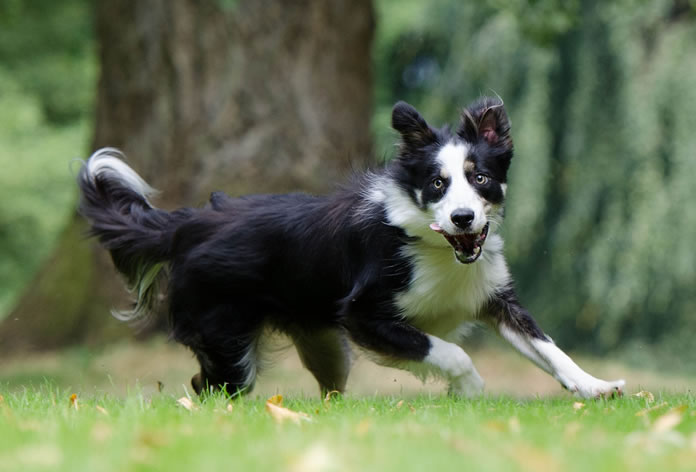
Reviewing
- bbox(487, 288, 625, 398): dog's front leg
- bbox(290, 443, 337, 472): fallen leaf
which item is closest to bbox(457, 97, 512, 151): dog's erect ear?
bbox(487, 288, 625, 398): dog's front leg

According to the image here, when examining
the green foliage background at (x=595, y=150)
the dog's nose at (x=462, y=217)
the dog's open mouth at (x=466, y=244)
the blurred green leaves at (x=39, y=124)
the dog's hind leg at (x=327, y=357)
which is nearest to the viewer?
the dog's nose at (x=462, y=217)

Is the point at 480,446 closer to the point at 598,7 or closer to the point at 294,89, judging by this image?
the point at 294,89

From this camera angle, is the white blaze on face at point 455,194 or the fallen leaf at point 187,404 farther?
the white blaze on face at point 455,194

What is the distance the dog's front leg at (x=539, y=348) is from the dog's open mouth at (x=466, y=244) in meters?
0.54

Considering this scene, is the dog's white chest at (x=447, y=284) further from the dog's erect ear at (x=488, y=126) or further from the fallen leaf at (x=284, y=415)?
the fallen leaf at (x=284, y=415)

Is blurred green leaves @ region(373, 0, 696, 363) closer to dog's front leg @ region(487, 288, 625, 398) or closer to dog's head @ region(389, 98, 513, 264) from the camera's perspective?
dog's head @ region(389, 98, 513, 264)

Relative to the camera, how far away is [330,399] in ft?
18.7

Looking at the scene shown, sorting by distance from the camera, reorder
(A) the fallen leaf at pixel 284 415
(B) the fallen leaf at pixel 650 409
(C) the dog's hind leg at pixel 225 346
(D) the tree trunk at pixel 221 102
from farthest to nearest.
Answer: (D) the tree trunk at pixel 221 102
(C) the dog's hind leg at pixel 225 346
(B) the fallen leaf at pixel 650 409
(A) the fallen leaf at pixel 284 415

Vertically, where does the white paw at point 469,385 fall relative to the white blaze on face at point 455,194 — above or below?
below

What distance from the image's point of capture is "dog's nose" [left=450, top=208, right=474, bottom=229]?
5.33 metres

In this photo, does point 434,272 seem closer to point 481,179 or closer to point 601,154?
point 481,179

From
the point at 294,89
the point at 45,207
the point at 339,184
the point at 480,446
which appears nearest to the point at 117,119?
the point at 294,89

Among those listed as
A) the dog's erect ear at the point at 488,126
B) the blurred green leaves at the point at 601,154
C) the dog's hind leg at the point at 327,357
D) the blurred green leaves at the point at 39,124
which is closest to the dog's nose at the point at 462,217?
the dog's erect ear at the point at 488,126

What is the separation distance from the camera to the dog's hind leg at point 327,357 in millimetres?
6766
